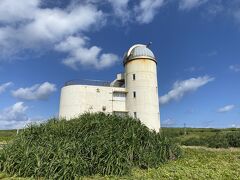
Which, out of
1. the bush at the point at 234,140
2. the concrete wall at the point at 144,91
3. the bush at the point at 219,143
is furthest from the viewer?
the concrete wall at the point at 144,91

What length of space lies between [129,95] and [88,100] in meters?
5.00

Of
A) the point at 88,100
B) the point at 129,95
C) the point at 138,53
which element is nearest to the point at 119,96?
the point at 129,95

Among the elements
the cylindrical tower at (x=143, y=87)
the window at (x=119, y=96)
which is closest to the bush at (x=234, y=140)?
the cylindrical tower at (x=143, y=87)

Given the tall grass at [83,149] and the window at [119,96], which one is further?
the window at [119,96]

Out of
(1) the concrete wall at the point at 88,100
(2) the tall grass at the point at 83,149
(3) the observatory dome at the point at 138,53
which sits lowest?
(2) the tall grass at the point at 83,149

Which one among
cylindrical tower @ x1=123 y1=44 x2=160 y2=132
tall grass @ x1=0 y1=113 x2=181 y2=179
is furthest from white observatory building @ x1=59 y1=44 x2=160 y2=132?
tall grass @ x1=0 y1=113 x2=181 y2=179

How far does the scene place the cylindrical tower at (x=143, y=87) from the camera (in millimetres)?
30953

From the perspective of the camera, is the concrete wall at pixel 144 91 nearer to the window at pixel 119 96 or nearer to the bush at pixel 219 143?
the window at pixel 119 96

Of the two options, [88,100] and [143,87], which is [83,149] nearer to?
[88,100]

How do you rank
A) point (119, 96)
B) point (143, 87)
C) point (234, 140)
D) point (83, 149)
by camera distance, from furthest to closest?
point (119, 96)
point (143, 87)
point (234, 140)
point (83, 149)

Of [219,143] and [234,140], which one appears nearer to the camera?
[219,143]

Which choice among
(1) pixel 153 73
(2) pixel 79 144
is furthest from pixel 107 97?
(2) pixel 79 144

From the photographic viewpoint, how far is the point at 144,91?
103 ft

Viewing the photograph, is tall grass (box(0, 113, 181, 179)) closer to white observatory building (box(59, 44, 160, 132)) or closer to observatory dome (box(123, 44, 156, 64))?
white observatory building (box(59, 44, 160, 132))
